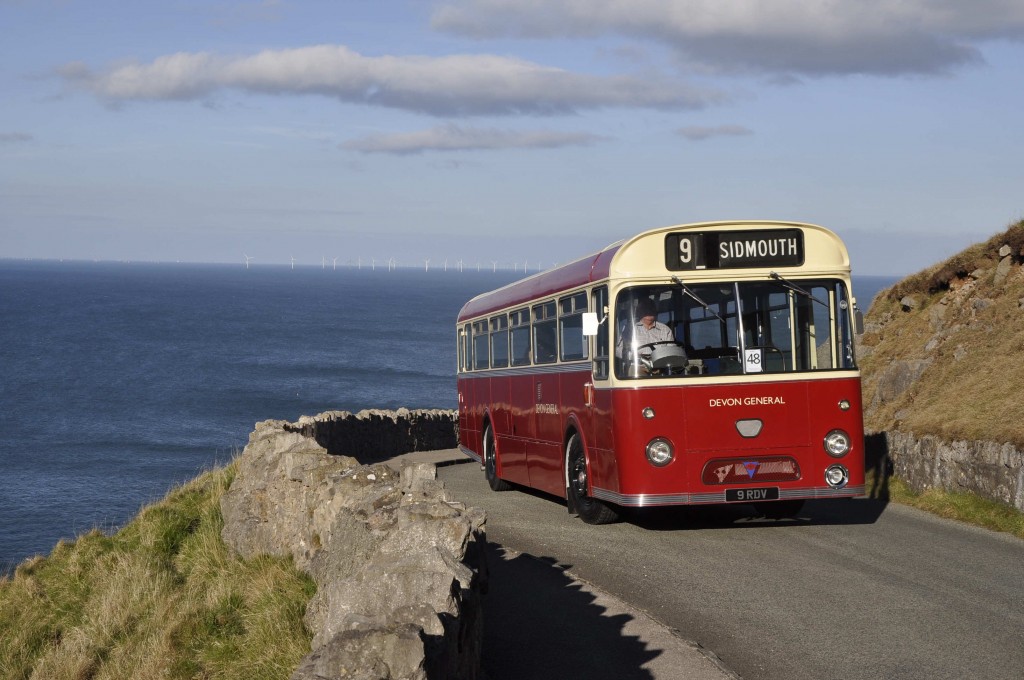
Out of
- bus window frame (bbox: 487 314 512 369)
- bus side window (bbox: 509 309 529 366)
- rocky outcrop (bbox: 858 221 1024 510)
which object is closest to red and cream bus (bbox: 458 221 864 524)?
rocky outcrop (bbox: 858 221 1024 510)

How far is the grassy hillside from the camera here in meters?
10.6

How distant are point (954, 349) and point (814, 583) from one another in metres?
11.6

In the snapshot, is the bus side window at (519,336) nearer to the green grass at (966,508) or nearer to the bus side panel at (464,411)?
the bus side panel at (464,411)

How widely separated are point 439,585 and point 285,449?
867 centimetres

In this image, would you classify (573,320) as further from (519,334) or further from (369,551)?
(369,551)

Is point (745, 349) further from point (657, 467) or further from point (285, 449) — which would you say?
point (285, 449)

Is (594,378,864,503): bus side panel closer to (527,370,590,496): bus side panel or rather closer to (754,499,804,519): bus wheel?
(527,370,590,496): bus side panel

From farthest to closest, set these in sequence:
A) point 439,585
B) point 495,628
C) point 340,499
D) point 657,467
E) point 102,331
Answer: point 102,331
point 657,467
point 340,499
point 495,628
point 439,585

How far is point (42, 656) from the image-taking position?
1427 cm

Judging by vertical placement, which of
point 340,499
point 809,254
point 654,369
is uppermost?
point 809,254

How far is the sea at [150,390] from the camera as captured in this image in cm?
5153

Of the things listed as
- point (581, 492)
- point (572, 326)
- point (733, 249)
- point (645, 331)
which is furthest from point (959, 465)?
point (572, 326)

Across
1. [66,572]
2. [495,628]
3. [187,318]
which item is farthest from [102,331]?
[495,628]

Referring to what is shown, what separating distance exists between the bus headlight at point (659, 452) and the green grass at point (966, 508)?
3776mm
